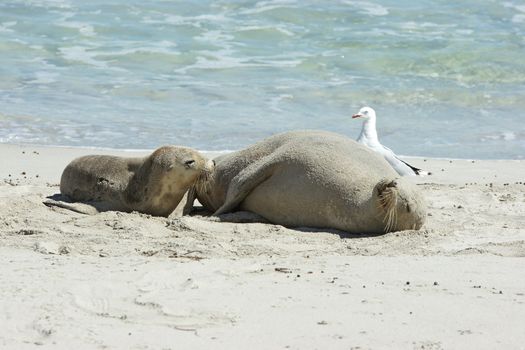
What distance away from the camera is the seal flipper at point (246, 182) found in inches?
287

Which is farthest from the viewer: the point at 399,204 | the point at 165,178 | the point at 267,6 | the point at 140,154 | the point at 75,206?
the point at 267,6

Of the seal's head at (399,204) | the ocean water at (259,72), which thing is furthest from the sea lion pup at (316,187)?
the ocean water at (259,72)

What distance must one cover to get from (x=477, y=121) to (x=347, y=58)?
432 cm

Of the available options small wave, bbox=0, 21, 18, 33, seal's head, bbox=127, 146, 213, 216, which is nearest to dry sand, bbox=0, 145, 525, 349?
seal's head, bbox=127, 146, 213, 216

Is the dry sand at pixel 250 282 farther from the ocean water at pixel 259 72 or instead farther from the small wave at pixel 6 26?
the small wave at pixel 6 26

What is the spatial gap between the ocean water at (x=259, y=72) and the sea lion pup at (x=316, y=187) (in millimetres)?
3459

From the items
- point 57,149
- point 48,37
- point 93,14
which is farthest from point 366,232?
point 93,14

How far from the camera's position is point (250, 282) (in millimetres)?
5445

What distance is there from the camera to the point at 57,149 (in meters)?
10.3

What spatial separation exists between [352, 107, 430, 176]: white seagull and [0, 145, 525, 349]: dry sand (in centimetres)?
128

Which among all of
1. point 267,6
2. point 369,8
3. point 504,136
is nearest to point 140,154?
point 504,136

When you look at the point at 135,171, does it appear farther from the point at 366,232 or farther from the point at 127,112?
the point at 127,112

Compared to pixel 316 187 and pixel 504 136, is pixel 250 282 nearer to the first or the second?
pixel 316 187

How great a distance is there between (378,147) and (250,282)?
4.42 m
